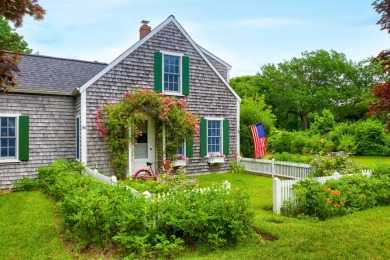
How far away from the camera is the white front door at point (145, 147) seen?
477 inches

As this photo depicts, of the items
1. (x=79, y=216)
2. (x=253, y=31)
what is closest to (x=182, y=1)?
(x=253, y=31)

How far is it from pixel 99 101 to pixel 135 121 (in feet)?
4.81

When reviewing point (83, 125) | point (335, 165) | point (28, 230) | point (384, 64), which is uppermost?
point (384, 64)

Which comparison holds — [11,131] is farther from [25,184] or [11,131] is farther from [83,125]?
[83,125]

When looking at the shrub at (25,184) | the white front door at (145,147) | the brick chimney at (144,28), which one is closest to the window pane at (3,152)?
the shrub at (25,184)

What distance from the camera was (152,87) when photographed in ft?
40.0

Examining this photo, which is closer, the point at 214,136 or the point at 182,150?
the point at 182,150

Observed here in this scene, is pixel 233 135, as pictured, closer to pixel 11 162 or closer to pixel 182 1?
pixel 182 1

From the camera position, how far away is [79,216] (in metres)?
4.94

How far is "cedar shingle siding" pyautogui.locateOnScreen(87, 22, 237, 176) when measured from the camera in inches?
433

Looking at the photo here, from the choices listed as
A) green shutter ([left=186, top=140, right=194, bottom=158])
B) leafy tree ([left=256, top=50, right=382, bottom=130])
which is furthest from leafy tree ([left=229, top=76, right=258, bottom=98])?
green shutter ([left=186, top=140, right=194, bottom=158])

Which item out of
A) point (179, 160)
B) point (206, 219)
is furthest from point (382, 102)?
point (179, 160)

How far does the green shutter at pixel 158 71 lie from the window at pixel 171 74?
331 mm

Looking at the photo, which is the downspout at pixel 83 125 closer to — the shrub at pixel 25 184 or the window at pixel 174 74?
the shrub at pixel 25 184
